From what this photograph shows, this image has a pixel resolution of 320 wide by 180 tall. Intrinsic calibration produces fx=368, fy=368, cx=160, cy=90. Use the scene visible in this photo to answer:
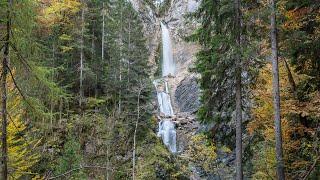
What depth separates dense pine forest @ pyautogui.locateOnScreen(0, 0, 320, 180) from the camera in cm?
803

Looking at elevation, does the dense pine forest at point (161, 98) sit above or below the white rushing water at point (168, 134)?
above

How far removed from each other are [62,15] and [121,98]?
24.8 ft

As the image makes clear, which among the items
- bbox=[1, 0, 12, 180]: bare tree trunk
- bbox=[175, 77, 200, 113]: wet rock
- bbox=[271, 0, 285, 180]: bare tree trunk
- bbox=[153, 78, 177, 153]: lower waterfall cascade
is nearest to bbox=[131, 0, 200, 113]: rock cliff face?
bbox=[175, 77, 200, 113]: wet rock

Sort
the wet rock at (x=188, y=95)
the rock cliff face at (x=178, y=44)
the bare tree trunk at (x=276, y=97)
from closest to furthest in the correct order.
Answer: the bare tree trunk at (x=276, y=97) < the wet rock at (x=188, y=95) < the rock cliff face at (x=178, y=44)

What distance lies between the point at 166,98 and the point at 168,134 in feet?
31.1

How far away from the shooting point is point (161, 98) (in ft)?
132

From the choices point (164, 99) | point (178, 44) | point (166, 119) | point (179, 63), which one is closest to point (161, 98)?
point (164, 99)

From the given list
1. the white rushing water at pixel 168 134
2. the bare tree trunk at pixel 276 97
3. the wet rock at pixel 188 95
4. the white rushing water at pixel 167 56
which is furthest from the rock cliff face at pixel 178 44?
the bare tree trunk at pixel 276 97

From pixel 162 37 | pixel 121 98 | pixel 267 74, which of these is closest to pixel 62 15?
pixel 121 98

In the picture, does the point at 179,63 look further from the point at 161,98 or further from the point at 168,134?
the point at 168,134

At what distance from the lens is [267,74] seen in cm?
1669

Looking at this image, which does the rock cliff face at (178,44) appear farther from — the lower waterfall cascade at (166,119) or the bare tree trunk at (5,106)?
the bare tree trunk at (5,106)

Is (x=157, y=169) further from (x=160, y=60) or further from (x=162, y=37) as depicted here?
(x=162, y=37)

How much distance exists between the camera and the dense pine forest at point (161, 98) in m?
8.03
